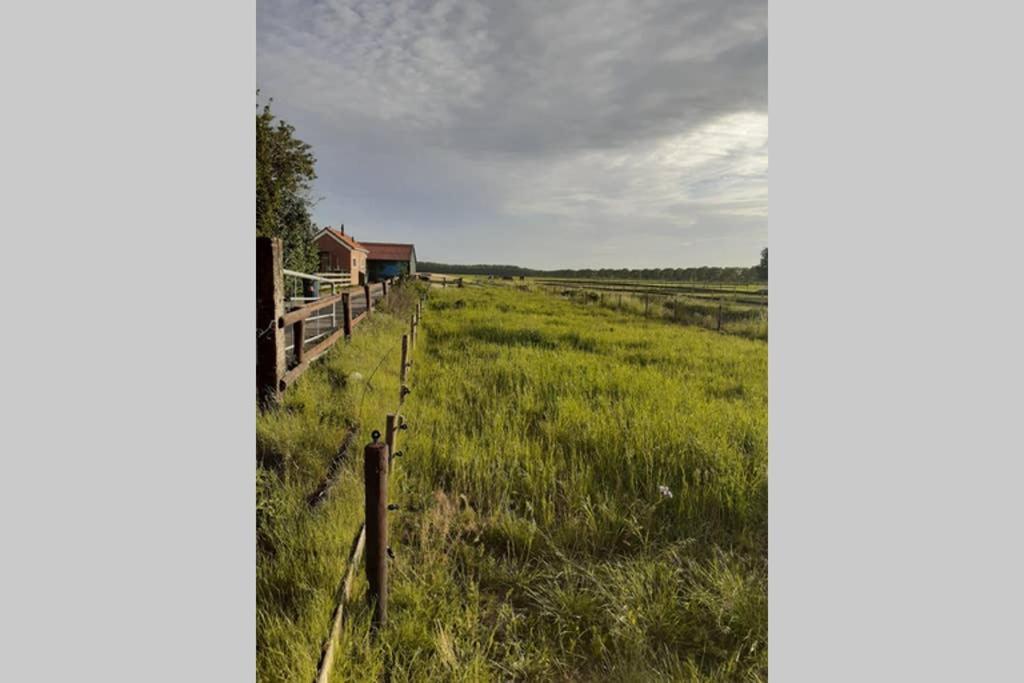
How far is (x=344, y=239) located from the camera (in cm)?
167

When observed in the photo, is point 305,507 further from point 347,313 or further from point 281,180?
point 347,313

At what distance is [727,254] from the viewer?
5.65 feet

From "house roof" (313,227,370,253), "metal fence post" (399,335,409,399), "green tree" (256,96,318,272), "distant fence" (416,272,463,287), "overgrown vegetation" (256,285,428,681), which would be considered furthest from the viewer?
"metal fence post" (399,335,409,399)

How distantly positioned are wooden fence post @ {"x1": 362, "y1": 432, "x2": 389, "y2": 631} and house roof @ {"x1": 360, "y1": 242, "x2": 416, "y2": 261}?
78cm

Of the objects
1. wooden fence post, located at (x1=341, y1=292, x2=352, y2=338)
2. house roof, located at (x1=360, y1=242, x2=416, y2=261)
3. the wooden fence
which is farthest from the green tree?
wooden fence post, located at (x1=341, y1=292, x2=352, y2=338)

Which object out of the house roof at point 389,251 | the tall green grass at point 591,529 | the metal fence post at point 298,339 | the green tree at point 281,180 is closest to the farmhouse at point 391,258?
the house roof at point 389,251

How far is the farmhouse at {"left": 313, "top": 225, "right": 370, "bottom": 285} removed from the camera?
1.66m

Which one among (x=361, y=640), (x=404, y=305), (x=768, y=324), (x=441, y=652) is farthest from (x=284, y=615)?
(x=404, y=305)

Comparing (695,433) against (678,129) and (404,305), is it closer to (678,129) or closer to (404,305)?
(678,129)

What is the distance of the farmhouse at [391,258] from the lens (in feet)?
5.63

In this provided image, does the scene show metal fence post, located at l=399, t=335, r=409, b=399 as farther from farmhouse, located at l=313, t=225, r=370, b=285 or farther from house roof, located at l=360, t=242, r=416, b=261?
house roof, located at l=360, t=242, r=416, b=261

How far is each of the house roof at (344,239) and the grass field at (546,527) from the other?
0.73m

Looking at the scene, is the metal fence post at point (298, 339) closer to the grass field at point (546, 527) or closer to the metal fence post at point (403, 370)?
the grass field at point (546, 527)

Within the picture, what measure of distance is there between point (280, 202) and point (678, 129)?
1.47 m
